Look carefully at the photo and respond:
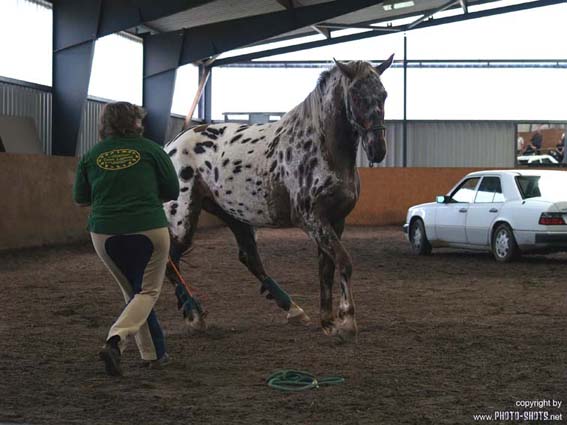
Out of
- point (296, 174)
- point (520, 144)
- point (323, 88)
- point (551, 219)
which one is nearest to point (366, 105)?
point (323, 88)

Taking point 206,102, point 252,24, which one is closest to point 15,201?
point 252,24

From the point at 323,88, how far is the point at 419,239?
10.2 meters

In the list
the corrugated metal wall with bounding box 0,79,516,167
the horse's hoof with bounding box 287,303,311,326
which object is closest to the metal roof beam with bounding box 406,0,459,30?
the corrugated metal wall with bounding box 0,79,516,167

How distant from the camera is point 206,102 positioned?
39.7 meters

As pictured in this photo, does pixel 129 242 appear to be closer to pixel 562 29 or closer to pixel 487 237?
pixel 487 237

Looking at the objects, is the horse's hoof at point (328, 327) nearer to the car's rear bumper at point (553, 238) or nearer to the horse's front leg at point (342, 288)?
the horse's front leg at point (342, 288)

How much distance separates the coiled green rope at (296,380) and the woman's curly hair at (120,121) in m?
1.84

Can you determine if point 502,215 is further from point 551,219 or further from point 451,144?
point 451,144

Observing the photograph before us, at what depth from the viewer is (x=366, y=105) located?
802cm

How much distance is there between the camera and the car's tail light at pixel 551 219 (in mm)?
15040

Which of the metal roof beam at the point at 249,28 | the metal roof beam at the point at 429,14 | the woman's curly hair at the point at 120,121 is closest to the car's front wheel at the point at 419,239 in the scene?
the metal roof beam at the point at 249,28

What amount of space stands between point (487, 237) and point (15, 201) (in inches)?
331

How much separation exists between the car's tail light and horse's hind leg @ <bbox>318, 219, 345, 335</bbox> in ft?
24.1

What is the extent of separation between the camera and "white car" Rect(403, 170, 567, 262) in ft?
49.7
